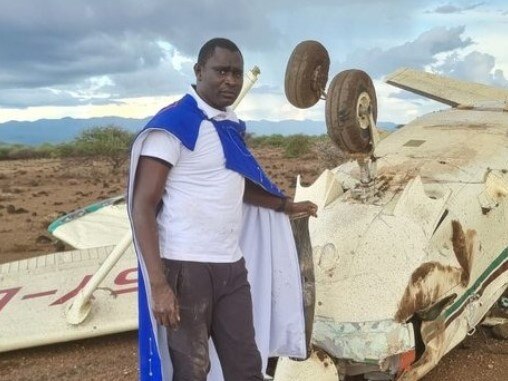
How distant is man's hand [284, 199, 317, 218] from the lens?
386 centimetres

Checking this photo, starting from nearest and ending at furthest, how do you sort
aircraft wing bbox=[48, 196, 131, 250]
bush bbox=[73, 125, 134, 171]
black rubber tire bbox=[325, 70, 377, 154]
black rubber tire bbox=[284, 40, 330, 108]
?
black rubber tire bbox=[325, 70, 377, 154]
black rubber tire bbox=[284, 40, 330, 108]
aircraft wing bbox=[48, 196, 131, 250]
bush bbox=[73, 125, 134, 171]

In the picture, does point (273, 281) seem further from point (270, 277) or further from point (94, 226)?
point (94, 226)

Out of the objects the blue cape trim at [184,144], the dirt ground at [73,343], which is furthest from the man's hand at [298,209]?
the dirt ground at [73,343]

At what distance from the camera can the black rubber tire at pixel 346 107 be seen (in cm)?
433

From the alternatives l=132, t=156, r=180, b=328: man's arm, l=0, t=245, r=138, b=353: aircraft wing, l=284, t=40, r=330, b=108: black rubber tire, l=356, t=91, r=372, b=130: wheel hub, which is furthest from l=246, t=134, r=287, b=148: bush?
l=132, t=156, r=180, b=328: man's arm

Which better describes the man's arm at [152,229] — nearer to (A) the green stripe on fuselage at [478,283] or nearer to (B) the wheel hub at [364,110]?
(B) the wheel hub at [364,110]

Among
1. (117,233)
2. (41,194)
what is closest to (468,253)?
(117,233)

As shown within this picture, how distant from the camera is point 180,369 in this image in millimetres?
3348

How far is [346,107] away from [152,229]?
176 cm

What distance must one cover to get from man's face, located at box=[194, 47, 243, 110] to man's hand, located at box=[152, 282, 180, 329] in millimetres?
918

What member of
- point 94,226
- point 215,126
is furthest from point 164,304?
point 94,226

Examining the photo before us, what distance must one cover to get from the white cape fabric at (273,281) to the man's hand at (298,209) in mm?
46

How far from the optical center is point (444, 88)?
806 centimetres

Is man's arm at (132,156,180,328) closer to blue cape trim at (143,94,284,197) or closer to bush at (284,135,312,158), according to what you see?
blue cape trim at (143,94,284,197)
